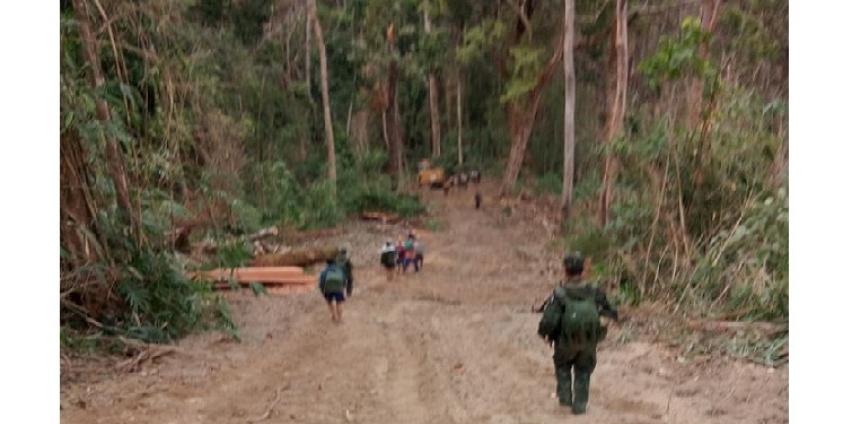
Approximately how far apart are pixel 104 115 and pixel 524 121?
7.36m

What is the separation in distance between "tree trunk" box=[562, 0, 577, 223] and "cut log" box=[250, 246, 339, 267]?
10.9 feet

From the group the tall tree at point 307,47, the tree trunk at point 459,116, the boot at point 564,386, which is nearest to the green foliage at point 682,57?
the boot at point 564,386

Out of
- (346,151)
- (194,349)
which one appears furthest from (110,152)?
(346,151)

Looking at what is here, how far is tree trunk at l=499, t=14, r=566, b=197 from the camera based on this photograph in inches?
397

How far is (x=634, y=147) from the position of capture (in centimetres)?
567

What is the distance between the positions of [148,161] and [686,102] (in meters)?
4.15

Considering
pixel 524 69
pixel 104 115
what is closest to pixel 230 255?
pixel 104 115

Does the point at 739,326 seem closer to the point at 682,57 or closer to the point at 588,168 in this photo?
the point at 682,57

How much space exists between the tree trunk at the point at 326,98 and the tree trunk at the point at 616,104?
735cm

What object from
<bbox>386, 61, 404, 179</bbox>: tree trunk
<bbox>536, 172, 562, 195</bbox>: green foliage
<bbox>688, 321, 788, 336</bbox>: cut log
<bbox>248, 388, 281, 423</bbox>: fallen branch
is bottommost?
<bbox>386, 61, 404, 179</bbox>: tree trunk

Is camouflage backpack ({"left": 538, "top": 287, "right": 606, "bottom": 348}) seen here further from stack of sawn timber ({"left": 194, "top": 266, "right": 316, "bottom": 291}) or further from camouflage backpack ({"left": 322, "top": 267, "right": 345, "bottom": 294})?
stack of sawn timber ({"left": 194, "top": 266, "right": 316, "bottom": 291})

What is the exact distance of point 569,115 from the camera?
25.7 ft

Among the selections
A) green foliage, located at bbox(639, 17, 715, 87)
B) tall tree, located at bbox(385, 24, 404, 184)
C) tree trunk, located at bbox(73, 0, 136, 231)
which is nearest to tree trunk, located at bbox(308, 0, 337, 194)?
tall tree, located at bbox(385, 24, 404, 184)

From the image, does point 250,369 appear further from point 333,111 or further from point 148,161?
point 333,111
